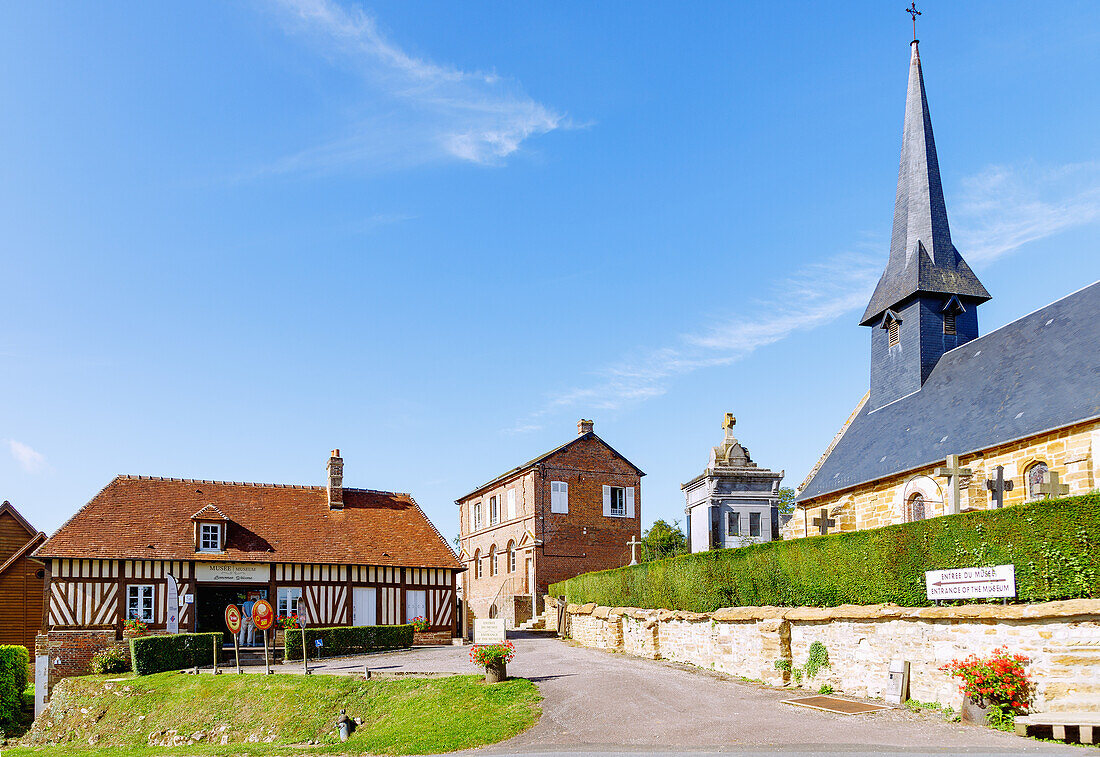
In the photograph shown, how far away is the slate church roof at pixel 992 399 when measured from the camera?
54.5 ft

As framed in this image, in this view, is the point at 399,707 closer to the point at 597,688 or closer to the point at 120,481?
the point at 597,688

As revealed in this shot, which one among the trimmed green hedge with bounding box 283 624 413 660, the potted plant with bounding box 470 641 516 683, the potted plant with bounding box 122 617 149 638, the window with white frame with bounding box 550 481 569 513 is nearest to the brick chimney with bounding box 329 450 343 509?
the trimmed green hedge with bounding box 283 624 413 660

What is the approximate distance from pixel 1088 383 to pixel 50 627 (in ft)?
86.3

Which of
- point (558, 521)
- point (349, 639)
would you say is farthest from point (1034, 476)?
point (558, 521)

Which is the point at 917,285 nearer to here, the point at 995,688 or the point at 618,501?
the point at 995,688

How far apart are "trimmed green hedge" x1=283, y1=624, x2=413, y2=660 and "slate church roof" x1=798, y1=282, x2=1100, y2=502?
1231 cm

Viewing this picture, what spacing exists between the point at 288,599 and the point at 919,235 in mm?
21651

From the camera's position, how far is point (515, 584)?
36469mm

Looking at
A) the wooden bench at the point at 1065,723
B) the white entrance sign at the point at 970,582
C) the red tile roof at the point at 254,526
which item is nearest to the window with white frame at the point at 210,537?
the red tile roof at the point at 254,526

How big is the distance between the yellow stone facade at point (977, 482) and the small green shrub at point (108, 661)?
18.7 m


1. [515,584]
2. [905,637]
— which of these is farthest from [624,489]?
[905,637]

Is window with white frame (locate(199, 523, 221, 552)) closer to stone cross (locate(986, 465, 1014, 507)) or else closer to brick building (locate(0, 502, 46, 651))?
brick building (locate(0, 502, 46, 651))

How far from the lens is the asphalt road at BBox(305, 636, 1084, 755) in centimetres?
1081

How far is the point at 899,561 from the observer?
13969 millimetres
